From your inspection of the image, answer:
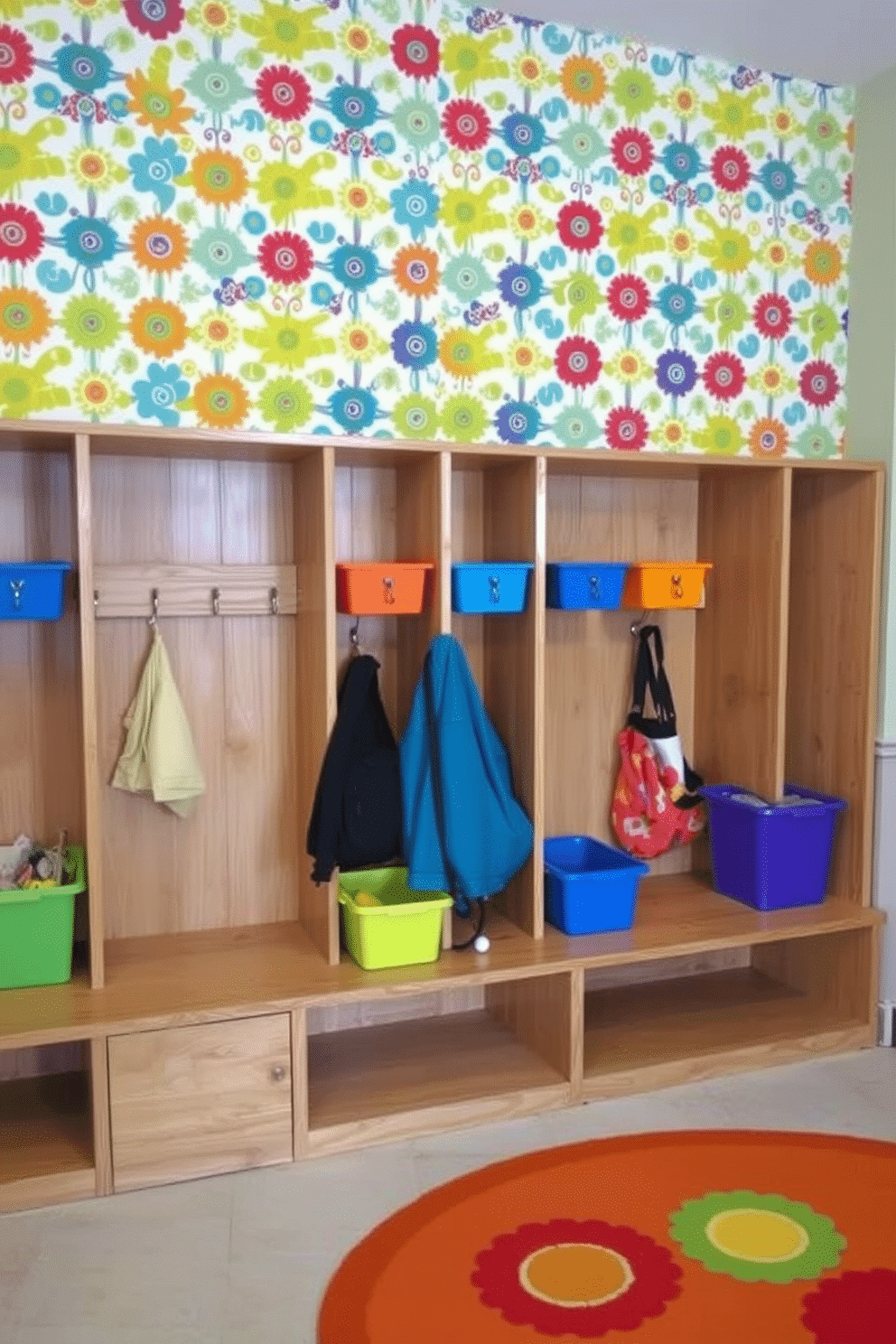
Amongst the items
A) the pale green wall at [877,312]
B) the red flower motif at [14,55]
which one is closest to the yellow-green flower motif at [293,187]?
the red flower motif at [14,55]

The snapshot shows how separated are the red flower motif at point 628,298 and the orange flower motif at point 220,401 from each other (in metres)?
1.06

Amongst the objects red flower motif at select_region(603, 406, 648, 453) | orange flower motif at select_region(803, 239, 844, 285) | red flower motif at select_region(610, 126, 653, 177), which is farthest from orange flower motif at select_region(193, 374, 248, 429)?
orange flower motif at select_region(803, 239, 844, 285)

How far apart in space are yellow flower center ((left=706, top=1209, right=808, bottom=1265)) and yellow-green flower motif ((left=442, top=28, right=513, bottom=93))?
2.71 m

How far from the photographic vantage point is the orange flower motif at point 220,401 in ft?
9.33

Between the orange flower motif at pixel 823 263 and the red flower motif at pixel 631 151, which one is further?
the orange flower motif at pixel 823 263

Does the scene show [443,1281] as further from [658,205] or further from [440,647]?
[658,205]

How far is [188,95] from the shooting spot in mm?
2783

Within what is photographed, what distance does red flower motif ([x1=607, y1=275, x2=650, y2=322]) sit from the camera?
3221 mm

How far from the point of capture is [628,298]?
3.24 meters

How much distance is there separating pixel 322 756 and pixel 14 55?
172 cm

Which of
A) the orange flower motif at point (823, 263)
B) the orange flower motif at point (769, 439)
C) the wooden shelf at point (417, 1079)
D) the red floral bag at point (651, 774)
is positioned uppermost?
the orange flower motif at point (823, 263)

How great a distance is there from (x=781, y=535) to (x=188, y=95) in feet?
6.02

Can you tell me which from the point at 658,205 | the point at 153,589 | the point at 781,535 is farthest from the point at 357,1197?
the point at 658,205

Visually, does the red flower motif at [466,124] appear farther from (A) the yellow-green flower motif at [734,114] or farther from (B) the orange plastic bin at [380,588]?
(B) the orange plastic bin at [380,588]
